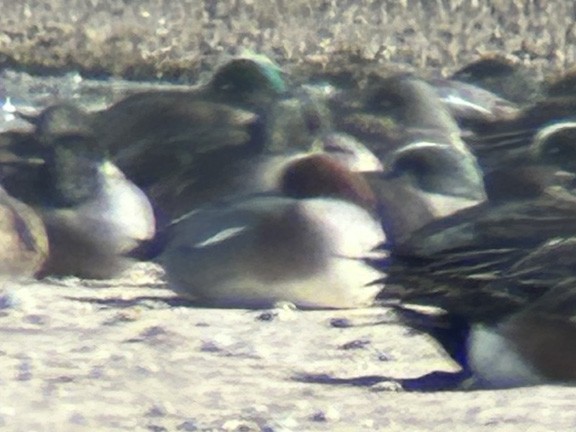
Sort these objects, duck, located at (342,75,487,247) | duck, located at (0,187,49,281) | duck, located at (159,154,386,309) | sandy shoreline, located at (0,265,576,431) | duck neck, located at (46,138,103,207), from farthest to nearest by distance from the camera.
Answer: duck neck, located at (46,138,103,207) → duck, located at (342,75,487,247) → duck, located at (0,187,49,281) → duck, located at (159,154,386,309) → sandy shoreline, located at (0,265,576,431)

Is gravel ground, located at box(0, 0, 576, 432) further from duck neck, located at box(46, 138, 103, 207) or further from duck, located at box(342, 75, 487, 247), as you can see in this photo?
duck, located at box(342, 75, 487, 247)

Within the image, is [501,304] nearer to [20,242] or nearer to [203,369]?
[203,369]

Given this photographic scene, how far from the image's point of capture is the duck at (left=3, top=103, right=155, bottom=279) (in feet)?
24.1

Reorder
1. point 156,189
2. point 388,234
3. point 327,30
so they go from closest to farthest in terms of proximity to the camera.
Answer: point 388,234 → point 156,189 → point 327,30

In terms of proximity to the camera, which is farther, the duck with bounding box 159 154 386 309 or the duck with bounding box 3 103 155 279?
the duck with bounding box 3 103 155 279

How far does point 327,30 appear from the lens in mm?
10500

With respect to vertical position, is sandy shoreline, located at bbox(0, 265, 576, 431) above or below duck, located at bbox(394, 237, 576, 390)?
below

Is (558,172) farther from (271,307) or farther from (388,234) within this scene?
(271,307)

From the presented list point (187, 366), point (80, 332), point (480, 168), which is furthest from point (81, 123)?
point (187, 366)

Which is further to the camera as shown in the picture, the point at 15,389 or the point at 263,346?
the point at 263,346

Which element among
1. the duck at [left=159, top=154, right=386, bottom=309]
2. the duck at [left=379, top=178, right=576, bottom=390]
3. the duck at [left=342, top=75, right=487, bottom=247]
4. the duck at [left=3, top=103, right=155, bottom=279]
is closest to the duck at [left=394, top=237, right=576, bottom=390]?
the duck at [left=379, top=178, right=576, bottom=390]

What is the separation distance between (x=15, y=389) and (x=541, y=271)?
1.41 meters

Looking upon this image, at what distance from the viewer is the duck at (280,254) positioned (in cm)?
661

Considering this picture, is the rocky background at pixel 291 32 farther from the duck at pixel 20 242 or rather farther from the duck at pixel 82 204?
the duck at pixel 20 242
